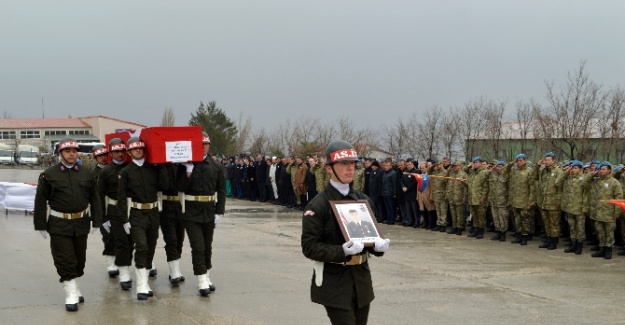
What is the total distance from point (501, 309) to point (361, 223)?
3944 mm

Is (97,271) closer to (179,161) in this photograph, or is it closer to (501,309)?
(179,161)

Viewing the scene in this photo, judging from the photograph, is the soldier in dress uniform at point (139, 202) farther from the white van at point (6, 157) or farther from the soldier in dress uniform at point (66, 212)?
the white van at point (6, 157)

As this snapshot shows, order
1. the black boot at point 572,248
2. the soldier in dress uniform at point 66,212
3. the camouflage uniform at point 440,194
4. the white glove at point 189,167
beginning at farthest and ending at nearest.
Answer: the camouflage uniform at point 440,194, the black boot at point 572,248, the white glove at point 189,167, the soldier in dress uniform at point 66,212

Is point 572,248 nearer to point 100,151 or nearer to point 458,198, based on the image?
point 458,198

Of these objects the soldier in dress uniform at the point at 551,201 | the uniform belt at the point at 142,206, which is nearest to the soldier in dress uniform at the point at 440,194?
the soldier in dress uniform at the point at 551,201

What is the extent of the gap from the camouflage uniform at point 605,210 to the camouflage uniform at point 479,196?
2901mm

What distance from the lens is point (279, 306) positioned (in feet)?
25.8

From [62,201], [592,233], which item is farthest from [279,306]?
[592,233]

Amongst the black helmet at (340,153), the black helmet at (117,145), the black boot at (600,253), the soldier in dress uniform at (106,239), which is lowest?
the black boot at (600,253)

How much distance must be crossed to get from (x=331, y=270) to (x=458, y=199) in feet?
38.3

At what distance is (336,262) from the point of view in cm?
462

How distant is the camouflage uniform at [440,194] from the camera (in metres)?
16.4

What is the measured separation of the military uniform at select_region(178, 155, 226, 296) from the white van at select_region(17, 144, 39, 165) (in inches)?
A: 2558

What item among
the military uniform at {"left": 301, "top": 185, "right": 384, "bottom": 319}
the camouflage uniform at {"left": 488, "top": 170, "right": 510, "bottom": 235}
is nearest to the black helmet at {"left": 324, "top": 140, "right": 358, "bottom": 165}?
the military uniform at {"left": 301, "top": 185, "right": 384, "bottom": 319}
